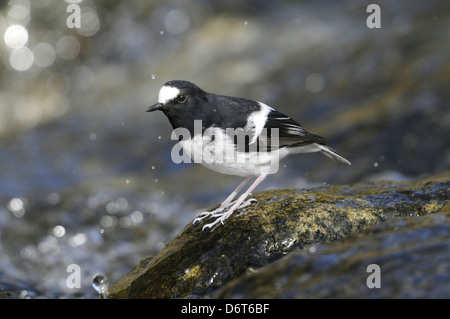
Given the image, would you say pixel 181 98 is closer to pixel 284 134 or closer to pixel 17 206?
pixel 284 134

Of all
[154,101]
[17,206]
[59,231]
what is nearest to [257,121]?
[59,231]

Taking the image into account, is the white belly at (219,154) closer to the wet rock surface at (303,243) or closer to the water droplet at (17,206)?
the wet rock surface at (303,243)

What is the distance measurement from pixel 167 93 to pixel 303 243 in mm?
1557

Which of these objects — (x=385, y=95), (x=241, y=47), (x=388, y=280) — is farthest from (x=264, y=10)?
(x=388, y=280)

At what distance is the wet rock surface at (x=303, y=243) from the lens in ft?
10.9

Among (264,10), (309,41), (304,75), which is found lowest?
(304,75)

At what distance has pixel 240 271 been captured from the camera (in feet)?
13.1

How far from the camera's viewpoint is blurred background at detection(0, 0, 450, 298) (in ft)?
26.5

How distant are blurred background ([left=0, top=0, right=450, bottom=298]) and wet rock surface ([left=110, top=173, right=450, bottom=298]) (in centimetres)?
236

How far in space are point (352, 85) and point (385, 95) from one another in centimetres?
82

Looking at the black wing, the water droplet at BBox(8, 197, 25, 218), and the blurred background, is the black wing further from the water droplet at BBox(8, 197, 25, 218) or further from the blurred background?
the water droplet at BBox(8, 197, 25, 218)

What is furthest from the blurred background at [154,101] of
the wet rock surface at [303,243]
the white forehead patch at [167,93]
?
the white forehead patch at [167,93]

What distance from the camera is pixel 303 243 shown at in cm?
415
